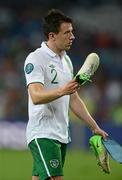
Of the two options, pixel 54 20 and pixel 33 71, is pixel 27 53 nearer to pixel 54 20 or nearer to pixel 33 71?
pixel 54 20

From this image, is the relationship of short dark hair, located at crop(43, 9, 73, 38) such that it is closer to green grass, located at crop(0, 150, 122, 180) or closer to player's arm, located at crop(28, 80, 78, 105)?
player's arm, located at crop(28, 80, 78, 105)

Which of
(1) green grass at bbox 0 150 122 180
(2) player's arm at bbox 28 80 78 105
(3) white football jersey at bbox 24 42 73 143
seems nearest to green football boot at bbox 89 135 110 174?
(3) white football jersey at bbox 24 42 73 143

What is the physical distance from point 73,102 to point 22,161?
8019 millimetres

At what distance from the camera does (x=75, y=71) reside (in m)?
22.2

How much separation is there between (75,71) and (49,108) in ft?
46.7

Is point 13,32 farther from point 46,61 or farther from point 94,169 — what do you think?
point 46,61

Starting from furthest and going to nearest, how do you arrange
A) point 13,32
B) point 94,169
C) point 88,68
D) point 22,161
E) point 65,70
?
point 13,32 < point 22,161 < point 94,169 < point 65,70 < point 88,68

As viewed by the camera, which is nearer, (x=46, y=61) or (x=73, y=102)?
(x=46, y=61)

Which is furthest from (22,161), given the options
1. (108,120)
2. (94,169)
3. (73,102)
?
(73,102)

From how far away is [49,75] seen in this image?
7918 mm

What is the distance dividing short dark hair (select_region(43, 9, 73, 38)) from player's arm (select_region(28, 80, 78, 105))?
2.00 feet

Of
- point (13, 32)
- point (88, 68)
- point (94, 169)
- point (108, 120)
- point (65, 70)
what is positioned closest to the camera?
point (88, 68)

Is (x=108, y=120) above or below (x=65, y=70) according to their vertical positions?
below

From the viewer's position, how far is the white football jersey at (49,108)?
25.9 ft
